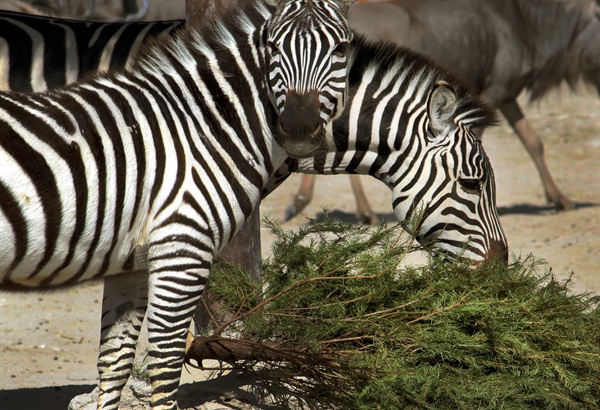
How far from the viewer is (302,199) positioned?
33.7ft

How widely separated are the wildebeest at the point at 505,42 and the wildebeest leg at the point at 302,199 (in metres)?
0.01

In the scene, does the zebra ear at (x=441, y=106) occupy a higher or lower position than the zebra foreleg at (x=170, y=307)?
higher

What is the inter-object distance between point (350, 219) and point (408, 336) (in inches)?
249

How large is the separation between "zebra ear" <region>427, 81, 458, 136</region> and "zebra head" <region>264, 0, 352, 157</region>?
2.80 ft

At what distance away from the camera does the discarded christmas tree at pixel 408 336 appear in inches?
151

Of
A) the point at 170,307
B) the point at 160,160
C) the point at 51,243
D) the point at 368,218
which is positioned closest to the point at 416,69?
the point at 160,160

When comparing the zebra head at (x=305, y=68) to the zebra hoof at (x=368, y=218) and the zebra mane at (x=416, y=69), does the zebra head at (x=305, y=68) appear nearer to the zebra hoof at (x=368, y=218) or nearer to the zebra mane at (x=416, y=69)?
the zebra mane at (x=416, y=69)

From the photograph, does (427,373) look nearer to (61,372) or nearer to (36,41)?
(61,372)

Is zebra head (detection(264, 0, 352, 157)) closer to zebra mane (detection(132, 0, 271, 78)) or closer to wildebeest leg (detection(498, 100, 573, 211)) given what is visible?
zebra mane (detection(132, 0, 271, 78))

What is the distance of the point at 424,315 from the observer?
4.05m

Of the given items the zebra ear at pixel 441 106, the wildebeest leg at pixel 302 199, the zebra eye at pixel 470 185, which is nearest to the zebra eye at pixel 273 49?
the zebra ear at pixel 441 106

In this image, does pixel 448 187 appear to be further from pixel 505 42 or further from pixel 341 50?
pixel 505 42

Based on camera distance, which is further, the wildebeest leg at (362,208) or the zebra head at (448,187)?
the wildebeest leg at (362,208)

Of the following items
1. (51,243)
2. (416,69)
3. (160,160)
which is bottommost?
(51,243)
